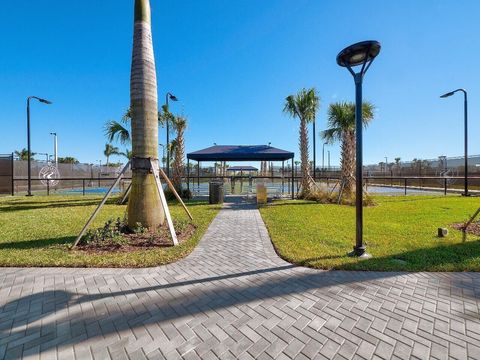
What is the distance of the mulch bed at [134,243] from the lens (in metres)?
5.03

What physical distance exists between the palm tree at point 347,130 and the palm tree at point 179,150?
7.88 metres

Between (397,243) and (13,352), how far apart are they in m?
6.07

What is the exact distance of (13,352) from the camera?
2.14 meters

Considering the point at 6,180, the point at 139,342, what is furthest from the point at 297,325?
the point at 6,180

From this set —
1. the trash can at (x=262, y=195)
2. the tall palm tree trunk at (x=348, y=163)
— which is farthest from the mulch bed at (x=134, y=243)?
the tall palm tree trunk at (x=348, y=163)

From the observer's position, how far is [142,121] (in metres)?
6.21

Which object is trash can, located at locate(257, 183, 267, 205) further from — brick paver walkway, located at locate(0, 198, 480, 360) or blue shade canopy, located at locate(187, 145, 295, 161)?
brick paver walkway, located at locate(0, 198, 480, 360)

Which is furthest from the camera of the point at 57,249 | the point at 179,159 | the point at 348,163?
the point at 179,159

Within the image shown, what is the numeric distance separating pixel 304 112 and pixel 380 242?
940 cm

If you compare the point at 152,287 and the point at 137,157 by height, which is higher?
the point at 137,157

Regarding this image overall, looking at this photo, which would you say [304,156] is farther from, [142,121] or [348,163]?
[142,121]

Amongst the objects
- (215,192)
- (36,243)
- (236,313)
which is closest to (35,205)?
(36,243)

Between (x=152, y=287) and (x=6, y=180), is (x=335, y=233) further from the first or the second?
(x=6, y=180)

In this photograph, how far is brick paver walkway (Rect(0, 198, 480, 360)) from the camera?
217 centimetres
